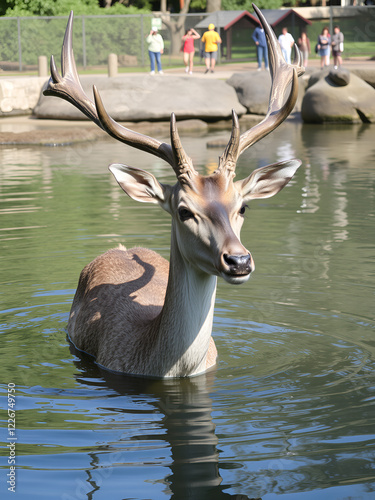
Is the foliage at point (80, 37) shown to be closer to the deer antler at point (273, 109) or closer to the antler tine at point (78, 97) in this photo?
the antler tine at point (78, 97)

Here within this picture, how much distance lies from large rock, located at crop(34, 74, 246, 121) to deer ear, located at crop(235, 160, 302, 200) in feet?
67.1

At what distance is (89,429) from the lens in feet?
19.0

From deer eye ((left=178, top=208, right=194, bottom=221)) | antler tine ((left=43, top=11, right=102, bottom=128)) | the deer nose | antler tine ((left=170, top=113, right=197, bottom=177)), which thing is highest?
antler tine ((left=43, top=11, right=102, bottom=128))

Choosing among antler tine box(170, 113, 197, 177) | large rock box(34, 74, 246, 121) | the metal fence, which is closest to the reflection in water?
antler tine box(170, 113, 197, 177)

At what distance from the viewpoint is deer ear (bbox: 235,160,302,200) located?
20.1 ft

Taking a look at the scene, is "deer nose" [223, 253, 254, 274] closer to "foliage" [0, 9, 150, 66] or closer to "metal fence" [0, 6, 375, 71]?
"metal fence" [0, 6, 375, 71]

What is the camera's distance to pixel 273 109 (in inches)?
273

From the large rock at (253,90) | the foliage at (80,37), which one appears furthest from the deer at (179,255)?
the foliage at (80,37)

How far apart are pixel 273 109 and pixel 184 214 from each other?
5.32ft

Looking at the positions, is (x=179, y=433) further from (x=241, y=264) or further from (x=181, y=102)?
(x=181, y=102)

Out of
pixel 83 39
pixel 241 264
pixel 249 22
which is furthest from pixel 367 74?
pixel 241 264

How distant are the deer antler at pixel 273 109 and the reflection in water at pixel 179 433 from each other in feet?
5.38

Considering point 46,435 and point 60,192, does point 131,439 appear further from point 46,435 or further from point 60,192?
point 60,192

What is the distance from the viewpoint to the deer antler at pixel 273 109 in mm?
5898
